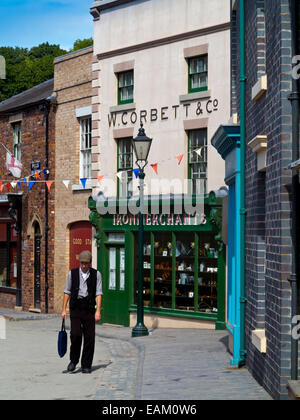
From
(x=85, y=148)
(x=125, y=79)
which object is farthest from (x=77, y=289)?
(x=85, y=148)

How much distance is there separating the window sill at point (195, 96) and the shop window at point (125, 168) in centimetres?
238

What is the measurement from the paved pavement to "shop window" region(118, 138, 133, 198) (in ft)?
15.2

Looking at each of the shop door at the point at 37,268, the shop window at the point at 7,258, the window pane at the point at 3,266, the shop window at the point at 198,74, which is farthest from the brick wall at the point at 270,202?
the window pane at the point at 3,266

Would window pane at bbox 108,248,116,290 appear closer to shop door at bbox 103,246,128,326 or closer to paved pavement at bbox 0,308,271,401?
shop door at bbox 103,246,128,326

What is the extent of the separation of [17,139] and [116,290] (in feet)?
27.0

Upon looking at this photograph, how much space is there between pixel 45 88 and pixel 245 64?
16.7m

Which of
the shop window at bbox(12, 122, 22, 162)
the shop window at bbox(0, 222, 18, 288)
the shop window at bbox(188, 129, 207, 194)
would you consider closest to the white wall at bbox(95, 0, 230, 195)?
the shop window at bbox(188, 129, 207, 194)

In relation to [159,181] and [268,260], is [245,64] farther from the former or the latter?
[159,181]

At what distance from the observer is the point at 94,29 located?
2178cm

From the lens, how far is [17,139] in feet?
87.1

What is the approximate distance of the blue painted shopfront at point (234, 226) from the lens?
1146cm

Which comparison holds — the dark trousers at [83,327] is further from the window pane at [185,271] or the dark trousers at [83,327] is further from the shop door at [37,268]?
the shop door at [37,268]

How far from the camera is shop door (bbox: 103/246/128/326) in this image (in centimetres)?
2067

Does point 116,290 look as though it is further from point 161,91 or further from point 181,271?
point 161,91
